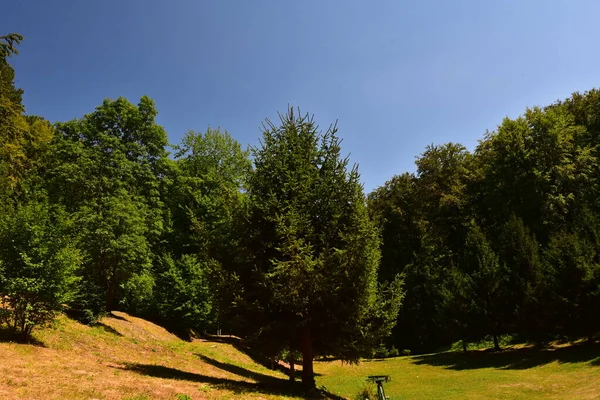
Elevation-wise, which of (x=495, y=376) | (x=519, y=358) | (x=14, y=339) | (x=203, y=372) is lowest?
(x=495, y=376)

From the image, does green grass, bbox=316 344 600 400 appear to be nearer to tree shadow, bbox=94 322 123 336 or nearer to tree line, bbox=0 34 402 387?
tree line, bbox=0 34 402 387

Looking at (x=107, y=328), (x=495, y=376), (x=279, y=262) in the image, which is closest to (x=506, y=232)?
(x=495, y=376)

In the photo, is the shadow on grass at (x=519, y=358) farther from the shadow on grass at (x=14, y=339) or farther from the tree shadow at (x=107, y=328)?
the shadow on grass at (x=14, y=339)

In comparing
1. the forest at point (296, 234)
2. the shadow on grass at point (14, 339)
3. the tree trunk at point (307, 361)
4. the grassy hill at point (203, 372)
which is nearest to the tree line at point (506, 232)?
the forest at point (296, 234)

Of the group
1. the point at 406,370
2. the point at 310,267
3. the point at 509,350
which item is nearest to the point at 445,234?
the point at 509,350

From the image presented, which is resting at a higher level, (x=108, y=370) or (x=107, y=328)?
(x=107, y=328)

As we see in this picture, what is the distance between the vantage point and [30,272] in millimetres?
14789

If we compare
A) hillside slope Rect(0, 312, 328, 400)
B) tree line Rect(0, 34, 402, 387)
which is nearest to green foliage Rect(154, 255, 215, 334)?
hillside slope Rect(0, 312, 328, 400)

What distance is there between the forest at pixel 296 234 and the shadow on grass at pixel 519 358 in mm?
1420

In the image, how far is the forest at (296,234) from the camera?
563 inches

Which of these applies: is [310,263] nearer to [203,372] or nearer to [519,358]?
[203,372]

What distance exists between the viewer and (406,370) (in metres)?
29.2

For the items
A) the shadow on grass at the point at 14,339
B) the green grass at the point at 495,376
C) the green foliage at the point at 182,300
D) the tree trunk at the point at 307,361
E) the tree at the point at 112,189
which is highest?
the tree at the point at 112,189

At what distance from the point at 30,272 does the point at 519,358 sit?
30527 millimetres
